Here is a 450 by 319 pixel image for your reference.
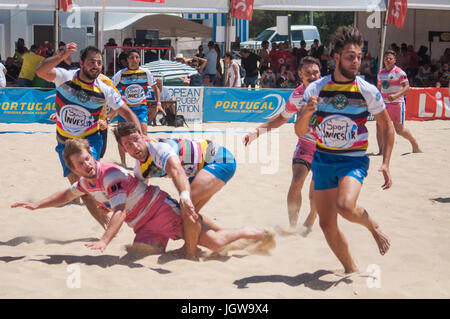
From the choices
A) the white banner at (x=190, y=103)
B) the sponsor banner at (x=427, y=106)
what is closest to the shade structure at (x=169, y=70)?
the white banner at (x=190, y=103)

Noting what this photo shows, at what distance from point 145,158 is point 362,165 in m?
1.64

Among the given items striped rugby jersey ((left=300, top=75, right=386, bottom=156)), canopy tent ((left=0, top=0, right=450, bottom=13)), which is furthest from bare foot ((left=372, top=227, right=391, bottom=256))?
canopy tent ((left=0, top=0, right=450, bottom=13))

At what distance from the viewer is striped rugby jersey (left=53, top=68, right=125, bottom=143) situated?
20.5 feet

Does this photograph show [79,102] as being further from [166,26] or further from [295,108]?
[166,26]

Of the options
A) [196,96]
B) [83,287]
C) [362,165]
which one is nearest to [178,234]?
[83,287]

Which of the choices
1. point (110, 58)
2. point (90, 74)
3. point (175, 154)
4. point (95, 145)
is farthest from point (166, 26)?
point (175, 154)

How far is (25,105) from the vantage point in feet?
45.4

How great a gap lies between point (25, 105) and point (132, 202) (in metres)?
9.88

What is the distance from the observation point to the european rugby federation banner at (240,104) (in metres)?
14.6

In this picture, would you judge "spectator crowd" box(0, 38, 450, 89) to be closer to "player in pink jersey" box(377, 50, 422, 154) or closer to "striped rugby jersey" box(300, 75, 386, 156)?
"player in pink jersey" box(377, 50, 422, 154)

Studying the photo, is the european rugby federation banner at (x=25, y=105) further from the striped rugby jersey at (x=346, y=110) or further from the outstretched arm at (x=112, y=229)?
the striped rugby jersey at (x=346, y=110)

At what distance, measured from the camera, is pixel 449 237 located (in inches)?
230

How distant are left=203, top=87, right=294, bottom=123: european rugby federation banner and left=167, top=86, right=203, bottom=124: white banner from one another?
0.42 feet
